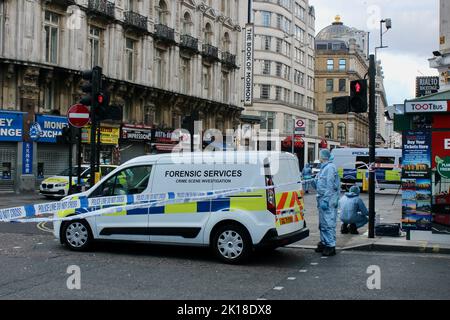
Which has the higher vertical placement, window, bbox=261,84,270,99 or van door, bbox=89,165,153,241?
window, bbox=261,84,270,99

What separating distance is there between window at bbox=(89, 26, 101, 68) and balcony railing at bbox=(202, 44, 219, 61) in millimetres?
11717

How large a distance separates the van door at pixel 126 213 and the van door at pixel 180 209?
7.3 inches

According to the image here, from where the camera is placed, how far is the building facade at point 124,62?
92.2 ft

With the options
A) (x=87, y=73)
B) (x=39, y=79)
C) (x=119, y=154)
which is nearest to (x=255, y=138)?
(x=119, y=154)

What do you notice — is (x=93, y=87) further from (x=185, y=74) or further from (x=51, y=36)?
(x=185, y=74)

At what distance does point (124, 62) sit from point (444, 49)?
2143cm

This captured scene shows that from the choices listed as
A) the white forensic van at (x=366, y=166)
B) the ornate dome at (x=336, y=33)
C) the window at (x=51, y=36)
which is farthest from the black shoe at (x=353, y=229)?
the ornate dome at (x=336, y=33)

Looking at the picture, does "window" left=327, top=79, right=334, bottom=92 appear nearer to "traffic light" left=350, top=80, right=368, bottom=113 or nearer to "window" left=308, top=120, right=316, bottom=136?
"window" left=308, top=120, right=316, bottom=136

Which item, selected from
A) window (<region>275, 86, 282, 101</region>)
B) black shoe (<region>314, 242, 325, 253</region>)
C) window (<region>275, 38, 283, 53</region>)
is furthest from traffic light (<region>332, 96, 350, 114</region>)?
window (<region>275, 38, 283, 53</region>)

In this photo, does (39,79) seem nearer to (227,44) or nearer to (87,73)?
(87,73)

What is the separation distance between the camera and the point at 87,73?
13.5 m

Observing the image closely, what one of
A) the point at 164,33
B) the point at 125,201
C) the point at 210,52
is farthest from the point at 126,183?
A: the point at 210,52

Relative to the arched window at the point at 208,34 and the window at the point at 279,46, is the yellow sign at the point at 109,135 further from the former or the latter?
the window at the point at 279,46

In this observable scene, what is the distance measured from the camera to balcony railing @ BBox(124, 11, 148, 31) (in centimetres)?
3491
